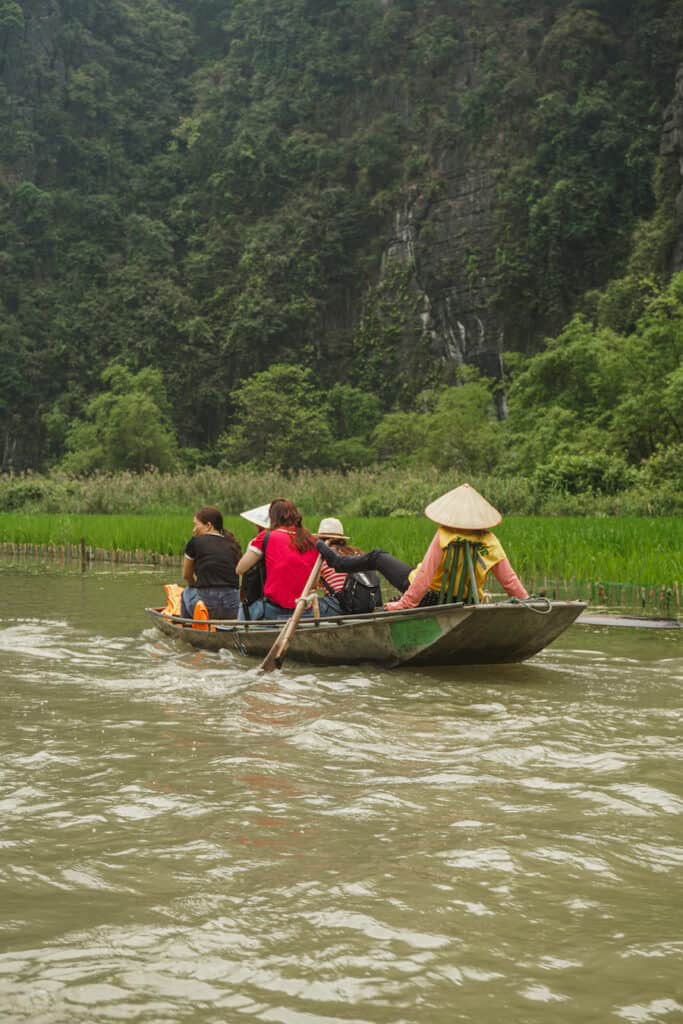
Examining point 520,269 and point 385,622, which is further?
point 520,269

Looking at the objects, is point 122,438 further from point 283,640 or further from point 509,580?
point 509,580

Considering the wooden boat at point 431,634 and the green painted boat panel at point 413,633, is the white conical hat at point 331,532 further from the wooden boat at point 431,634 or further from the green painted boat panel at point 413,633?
the green painted boat panel at point 413,633

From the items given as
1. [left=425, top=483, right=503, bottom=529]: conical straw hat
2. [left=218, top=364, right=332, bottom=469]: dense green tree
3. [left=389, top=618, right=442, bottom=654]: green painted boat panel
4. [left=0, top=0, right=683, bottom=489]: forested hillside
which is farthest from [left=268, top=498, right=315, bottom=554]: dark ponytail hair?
[left=218, top=364, right=332, bottom=469]: dense green tree

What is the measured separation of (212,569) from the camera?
968 centimetres

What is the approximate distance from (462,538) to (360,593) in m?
1.22

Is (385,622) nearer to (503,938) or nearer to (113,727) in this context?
(113,727)

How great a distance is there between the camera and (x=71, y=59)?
214ft

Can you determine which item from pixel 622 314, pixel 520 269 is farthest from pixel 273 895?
pixel 520 269

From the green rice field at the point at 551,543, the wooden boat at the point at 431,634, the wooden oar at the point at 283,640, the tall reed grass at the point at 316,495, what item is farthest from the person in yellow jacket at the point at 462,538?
the tall reed grass at the point at 316,495

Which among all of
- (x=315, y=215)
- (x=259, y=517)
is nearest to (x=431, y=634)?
(x=259, y=517)

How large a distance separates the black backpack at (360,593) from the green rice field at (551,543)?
3195mm

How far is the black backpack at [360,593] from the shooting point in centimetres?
873

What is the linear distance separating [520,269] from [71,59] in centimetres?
3380

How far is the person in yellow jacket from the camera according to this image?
7719 millimetres
